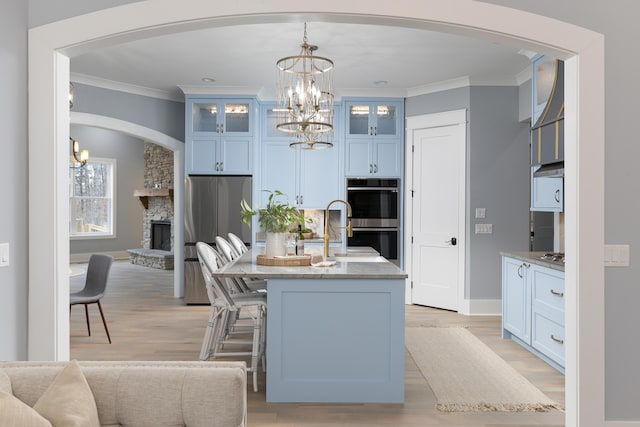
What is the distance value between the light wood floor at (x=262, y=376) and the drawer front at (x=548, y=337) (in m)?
0.14

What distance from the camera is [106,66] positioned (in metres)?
5.64

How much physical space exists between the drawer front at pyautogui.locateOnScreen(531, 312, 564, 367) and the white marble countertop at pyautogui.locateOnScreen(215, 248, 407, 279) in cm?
144

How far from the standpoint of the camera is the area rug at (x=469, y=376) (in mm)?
3191

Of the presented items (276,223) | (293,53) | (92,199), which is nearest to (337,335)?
(276,223)

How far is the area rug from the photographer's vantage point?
3.19 meters

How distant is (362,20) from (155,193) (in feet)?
32.6

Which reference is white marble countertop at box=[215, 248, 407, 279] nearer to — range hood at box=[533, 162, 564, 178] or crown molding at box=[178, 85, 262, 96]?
range hood at box=[533, 162, 564, 178]

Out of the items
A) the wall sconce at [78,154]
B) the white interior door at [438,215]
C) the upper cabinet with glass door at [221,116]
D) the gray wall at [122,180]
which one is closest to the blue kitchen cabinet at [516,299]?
the white interior door at [438,215]

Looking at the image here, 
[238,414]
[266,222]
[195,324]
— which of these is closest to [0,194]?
[238,414]

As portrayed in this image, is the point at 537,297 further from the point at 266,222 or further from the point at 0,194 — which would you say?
the point at 0,194

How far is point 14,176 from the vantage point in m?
2.37

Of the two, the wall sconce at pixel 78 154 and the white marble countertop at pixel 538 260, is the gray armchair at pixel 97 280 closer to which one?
the wall sconce at pixel 78 154

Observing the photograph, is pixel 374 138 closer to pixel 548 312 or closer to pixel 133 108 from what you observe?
pixel 133 108

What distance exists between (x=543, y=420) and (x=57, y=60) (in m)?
3.38
